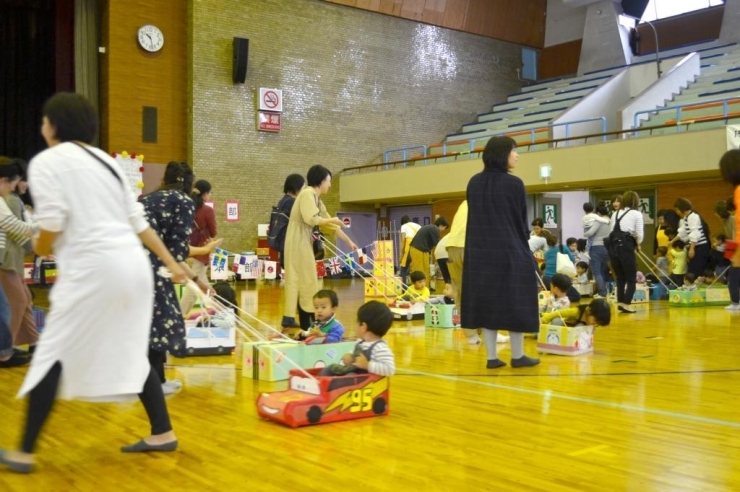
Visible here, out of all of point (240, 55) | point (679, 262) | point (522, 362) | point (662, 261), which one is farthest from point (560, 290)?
point (240, 55)

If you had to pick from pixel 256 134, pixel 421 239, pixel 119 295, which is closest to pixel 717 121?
pixel 421 239

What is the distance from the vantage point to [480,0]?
22.1 m

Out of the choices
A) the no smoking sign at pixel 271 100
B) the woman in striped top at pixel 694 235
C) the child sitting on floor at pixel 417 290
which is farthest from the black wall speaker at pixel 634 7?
the child sitting on floor at pixel 417 290

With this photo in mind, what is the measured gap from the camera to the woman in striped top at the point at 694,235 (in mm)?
10188

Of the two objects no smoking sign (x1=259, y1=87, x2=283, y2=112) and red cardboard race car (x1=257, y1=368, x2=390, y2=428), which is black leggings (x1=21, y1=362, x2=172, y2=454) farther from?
no smoking sign (x1=259, y1=87, x2=283, y2=112)

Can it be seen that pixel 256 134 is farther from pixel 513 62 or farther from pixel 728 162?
pixel 728 162

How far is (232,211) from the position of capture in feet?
59.3

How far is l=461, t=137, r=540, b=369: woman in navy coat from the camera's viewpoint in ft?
15.7

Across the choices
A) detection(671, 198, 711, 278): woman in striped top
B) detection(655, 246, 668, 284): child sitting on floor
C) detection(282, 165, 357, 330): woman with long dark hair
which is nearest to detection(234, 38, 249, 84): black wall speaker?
detection(655, 246, 668, 284): child sitting on floor

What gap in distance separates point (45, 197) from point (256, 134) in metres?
16.2

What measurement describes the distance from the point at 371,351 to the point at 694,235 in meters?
7.87

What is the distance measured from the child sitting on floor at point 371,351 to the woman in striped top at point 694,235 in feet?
24.3

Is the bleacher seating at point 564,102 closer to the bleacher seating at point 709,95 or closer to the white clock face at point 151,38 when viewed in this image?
the bleacher seating at point 709,95

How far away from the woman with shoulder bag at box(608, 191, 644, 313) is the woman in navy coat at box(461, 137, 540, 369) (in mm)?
4265
